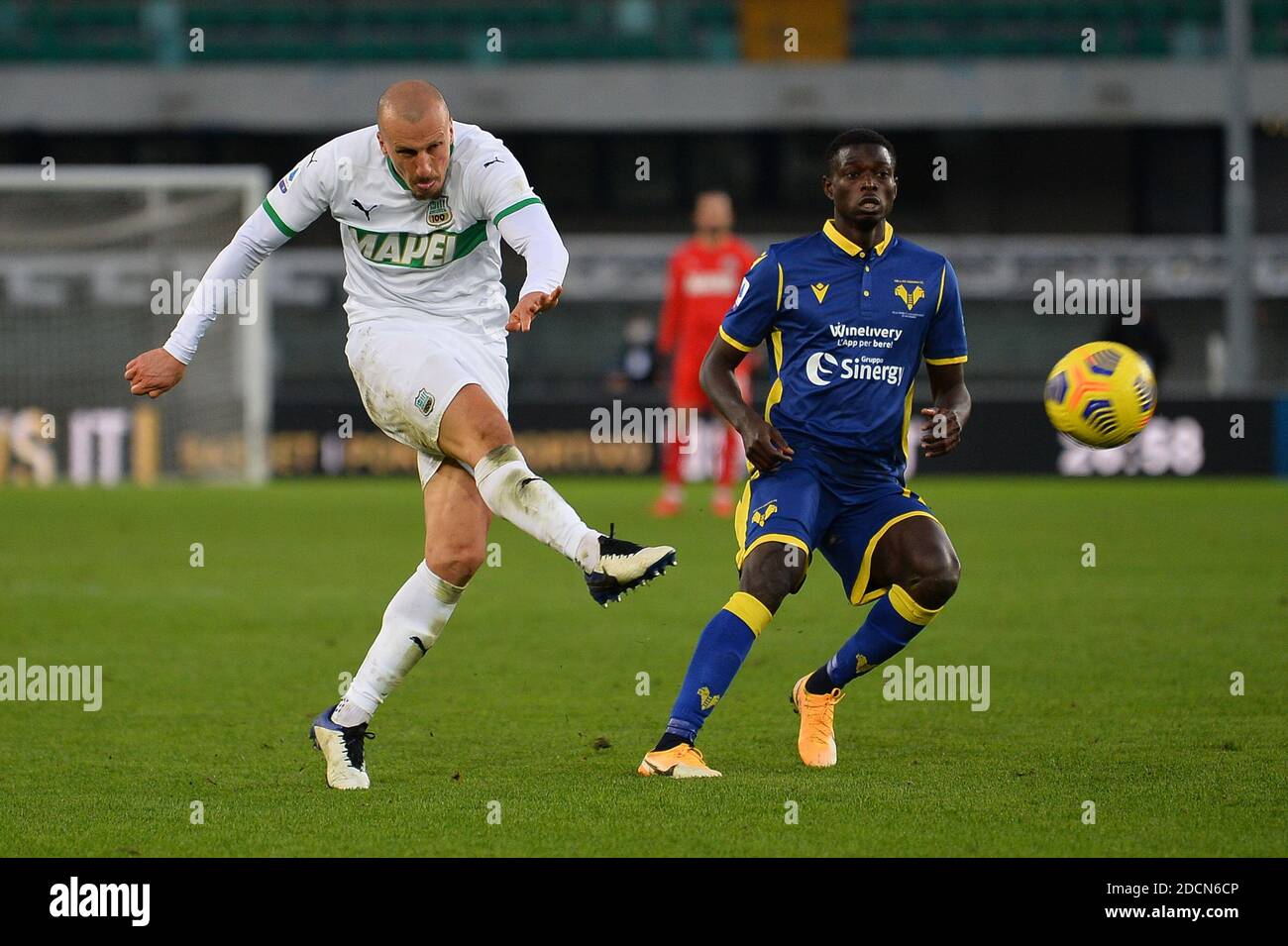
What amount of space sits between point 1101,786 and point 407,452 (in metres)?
15.6

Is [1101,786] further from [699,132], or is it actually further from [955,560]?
[699,132]

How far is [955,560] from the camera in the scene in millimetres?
5734

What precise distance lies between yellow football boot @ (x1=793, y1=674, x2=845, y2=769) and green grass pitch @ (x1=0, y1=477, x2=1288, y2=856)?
0.28ft

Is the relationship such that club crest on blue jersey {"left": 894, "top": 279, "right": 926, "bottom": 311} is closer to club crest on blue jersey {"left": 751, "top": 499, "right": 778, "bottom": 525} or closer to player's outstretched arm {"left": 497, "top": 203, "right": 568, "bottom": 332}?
club crest on blue jersey {"left": 751, "top": 499, "right": 778, "bottom": 525}

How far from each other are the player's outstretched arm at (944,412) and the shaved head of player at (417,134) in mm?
1557

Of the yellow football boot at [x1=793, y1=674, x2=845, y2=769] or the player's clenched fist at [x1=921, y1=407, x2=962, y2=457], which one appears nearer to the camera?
the player's clenched fist at [x1=921, y1=407, x2=962, y2=457]

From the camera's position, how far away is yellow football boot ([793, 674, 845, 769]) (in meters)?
5.79

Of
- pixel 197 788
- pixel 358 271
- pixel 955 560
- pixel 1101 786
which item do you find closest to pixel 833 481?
pixel 955 560

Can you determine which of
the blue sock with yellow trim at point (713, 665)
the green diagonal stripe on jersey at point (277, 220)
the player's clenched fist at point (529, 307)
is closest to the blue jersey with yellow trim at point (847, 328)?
the blue sock with yellow trim at point (713, 665)

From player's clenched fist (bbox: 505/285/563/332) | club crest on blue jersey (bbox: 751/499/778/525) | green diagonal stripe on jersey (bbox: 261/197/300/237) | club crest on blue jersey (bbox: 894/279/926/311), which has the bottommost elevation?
club crest on blue jersey (bbox: 751/499/778/525)

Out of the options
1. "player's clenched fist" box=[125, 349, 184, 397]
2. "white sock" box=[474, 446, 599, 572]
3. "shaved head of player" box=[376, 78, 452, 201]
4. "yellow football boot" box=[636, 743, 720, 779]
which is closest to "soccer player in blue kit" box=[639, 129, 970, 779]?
"yellow football boot" box=[636, 743, 720, 779]

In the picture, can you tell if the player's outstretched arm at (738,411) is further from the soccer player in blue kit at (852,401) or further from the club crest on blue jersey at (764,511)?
the club crest on blue jersey at (764,511)

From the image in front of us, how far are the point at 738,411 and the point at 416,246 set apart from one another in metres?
1.09

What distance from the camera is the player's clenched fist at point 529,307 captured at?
16.3ft
